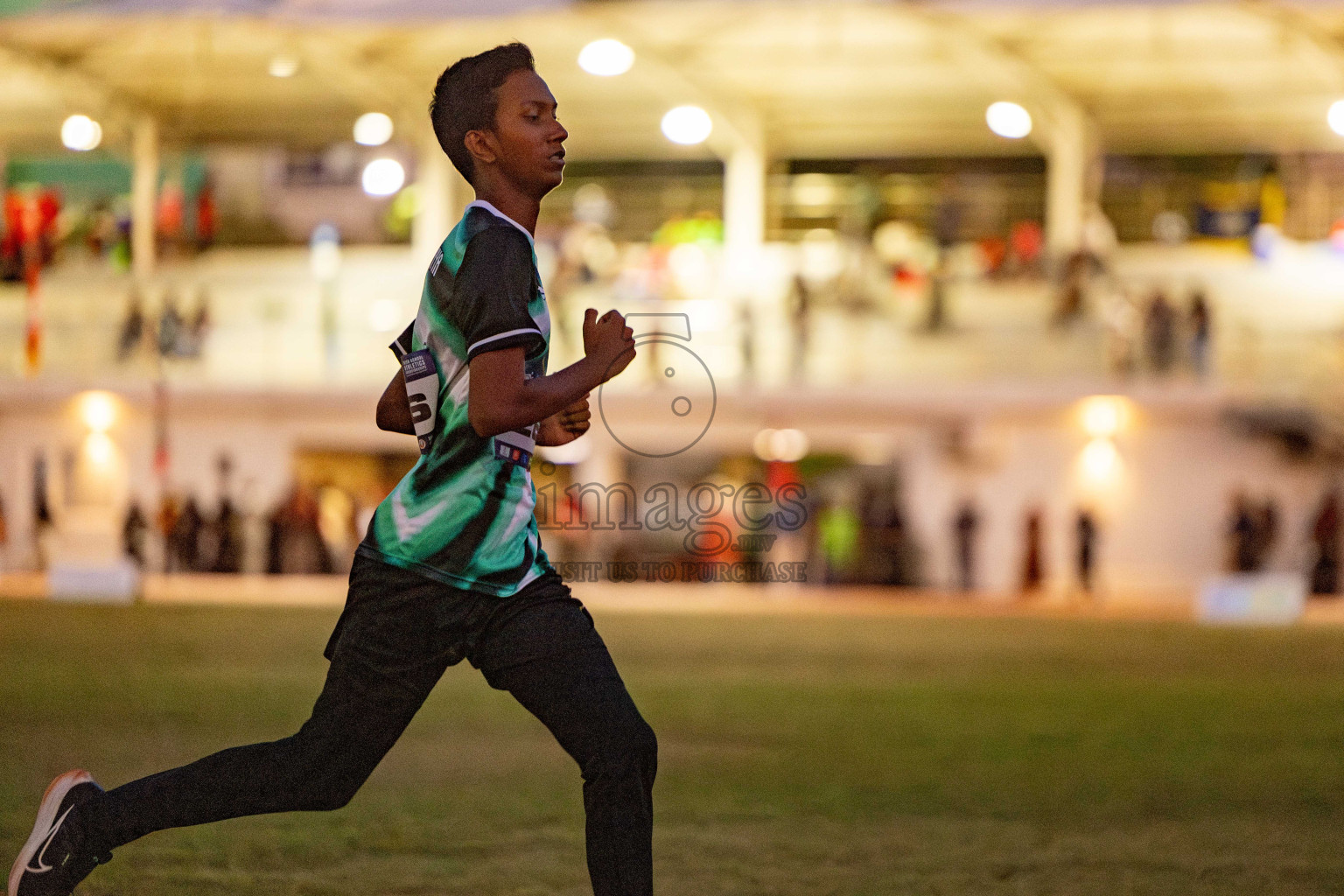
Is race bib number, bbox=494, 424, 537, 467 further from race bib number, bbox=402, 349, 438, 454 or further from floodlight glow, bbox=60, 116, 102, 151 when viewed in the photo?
floodlight glow, bbox=60, 116, 102, 151

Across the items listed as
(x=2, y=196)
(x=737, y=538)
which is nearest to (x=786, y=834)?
(x=737, y=538)

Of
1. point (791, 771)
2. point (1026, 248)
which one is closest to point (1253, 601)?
point (1026, 248)

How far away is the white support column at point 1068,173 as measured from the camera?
3192 centimetres

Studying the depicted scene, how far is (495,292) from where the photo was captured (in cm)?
324

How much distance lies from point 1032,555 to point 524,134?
856 inches

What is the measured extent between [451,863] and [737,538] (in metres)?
19.8

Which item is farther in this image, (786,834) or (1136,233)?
(1136,233)

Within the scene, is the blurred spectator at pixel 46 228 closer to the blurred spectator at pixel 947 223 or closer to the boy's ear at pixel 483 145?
the blurred spectator at pixel 947 223

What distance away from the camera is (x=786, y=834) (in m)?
5.71

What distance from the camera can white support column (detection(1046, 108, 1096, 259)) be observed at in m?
31.9

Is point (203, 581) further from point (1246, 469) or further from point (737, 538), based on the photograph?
point (1246, 469)

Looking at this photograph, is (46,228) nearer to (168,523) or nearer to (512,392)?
(168,523)

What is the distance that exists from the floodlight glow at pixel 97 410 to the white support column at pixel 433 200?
7.31m

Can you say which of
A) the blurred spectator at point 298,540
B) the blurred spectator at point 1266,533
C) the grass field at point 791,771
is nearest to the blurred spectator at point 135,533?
the blurred spectator at point 298,540
